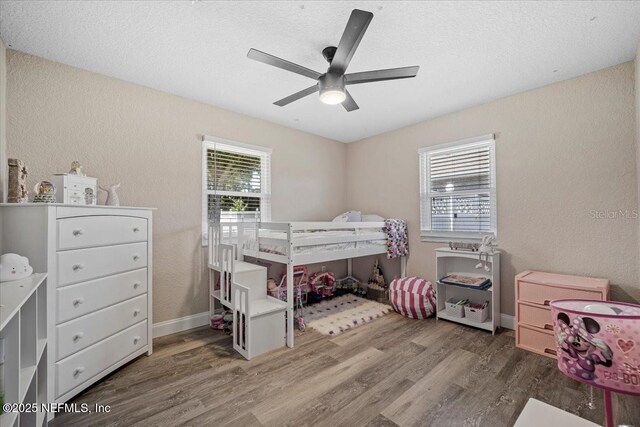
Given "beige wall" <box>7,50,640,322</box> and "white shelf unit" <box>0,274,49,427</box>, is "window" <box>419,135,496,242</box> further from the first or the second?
"white shelf unit" <box>0,274,49,427</box>

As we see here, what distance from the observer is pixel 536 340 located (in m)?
2.40

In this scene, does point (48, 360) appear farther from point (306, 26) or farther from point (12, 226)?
point (306, 26)

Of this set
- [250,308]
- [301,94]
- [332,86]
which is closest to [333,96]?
[332,86]

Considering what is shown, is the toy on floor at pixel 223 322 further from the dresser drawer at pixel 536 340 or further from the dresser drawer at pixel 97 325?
the dresser drawer at pixel 536 340

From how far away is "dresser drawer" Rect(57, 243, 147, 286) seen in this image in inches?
68.7

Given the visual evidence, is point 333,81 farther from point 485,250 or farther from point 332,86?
point 485,250

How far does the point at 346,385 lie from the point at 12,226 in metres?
2.37

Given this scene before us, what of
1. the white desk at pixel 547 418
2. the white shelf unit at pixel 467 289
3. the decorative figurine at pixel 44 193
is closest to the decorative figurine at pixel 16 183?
the decorative figurine at pixel 44 193

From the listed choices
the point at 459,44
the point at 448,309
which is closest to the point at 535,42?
the point at 459,44

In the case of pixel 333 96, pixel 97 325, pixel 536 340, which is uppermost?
pixel 333 96

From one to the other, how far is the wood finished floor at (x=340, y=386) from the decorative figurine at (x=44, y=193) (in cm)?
133

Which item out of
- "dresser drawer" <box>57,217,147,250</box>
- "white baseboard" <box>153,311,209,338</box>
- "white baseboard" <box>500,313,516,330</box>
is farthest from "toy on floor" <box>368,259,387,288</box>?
"dresser drawer" <box>57,217,147,250</box>

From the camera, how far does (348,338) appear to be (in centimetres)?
270

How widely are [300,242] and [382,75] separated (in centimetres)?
157
